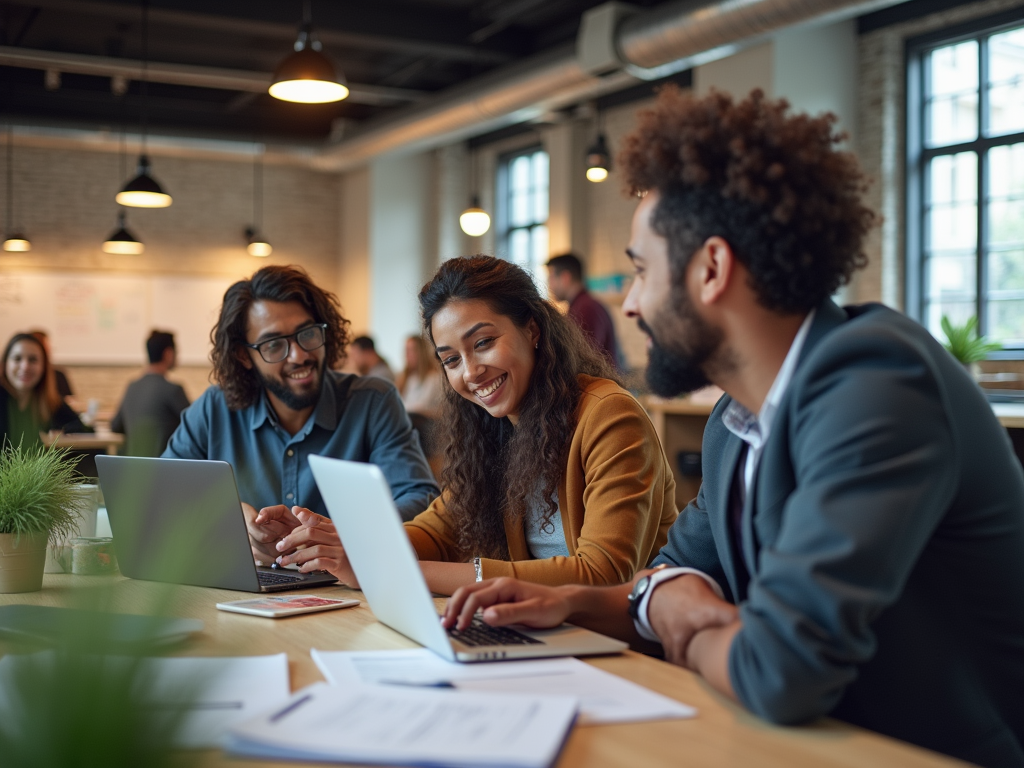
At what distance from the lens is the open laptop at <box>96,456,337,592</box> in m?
1.78

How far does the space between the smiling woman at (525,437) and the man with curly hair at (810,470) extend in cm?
50

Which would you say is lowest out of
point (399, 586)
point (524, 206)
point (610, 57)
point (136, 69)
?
point (399, 586)

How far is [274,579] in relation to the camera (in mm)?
1926

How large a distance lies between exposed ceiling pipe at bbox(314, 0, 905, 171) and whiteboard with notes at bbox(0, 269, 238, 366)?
3.03 meters

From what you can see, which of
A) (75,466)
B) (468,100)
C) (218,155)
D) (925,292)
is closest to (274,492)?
(75,466)

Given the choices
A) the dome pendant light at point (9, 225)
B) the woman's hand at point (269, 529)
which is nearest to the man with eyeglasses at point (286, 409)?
the woman's hand at point (269, 529)

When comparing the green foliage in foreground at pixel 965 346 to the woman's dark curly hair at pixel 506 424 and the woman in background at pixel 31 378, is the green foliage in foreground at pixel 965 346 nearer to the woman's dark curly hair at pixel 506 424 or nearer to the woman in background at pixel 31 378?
the woman's dark curly hair at pixel 506 424

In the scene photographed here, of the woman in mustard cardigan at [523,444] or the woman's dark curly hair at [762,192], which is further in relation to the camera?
the woman in mustard cardigan at [523,444]

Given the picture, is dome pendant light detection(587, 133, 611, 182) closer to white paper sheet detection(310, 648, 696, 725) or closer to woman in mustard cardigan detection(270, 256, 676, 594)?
woman in mustard cardigan detection(270, 256, 676, 594)

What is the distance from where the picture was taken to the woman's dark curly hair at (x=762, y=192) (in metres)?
1.24

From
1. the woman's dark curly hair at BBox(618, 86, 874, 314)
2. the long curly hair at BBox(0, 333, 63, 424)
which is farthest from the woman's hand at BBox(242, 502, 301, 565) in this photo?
the long curly hair at BBox(0, 333, 63, 424)

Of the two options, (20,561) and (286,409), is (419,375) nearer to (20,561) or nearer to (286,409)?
(286,409)

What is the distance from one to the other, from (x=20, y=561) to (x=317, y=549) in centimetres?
52

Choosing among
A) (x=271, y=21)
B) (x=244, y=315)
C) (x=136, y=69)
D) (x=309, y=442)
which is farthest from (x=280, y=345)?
(x=136, y=69)
